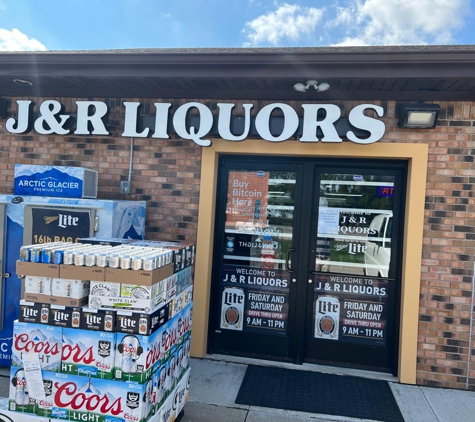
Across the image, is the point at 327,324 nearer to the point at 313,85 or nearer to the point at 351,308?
the point at 351,308

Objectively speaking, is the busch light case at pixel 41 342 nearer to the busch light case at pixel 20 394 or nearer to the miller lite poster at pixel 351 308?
the busch light case at pixel 20 394

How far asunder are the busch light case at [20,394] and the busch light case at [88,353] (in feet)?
1.08

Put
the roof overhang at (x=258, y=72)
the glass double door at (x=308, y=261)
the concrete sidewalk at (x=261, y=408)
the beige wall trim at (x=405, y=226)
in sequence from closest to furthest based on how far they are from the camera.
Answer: the concrete sidewalk at (x=261, y=408), the roof overhang at (x=258, y=72), the beige wall trim at (x=405, y=226), the glass double door at (x=308, y=261)

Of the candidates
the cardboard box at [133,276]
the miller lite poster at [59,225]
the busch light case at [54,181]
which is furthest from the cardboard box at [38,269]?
the busch light case at [54,181]

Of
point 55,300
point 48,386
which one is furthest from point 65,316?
point 48,386

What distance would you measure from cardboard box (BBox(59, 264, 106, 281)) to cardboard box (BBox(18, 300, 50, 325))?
0.25 meters

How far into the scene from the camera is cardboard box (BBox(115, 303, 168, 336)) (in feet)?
8.15

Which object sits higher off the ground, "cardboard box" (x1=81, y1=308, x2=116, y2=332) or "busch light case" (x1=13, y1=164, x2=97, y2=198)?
"busch light case" (x1=13, y1=164, x2=97, y2=198)

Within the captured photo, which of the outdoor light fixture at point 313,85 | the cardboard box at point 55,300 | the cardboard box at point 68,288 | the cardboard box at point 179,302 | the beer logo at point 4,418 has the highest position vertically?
the outdoor light fixture at point 313,85

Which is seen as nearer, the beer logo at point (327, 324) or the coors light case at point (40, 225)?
the coors light case at point (40, 225)

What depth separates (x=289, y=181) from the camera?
4.57 m

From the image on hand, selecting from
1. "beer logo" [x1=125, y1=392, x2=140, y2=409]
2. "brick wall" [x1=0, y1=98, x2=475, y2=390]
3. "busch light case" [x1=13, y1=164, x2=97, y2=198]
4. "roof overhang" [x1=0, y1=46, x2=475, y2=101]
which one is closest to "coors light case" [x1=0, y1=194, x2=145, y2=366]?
"busch light case" [x1=13, y1=164, x2=97, y2=198]

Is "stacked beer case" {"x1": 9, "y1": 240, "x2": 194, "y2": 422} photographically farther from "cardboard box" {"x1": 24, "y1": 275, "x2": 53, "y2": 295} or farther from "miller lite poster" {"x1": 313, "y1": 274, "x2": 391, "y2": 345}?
"miller lite poster" {"x1": 313, "y1": 274, "x2": 391, "y2": 345}

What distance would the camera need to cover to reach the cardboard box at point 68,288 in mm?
2564
